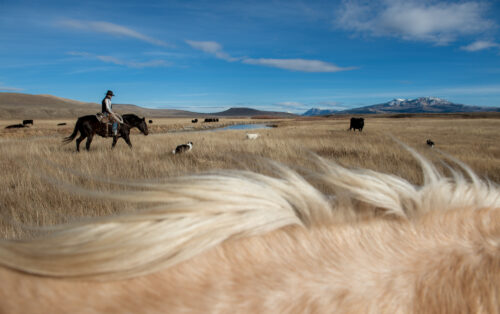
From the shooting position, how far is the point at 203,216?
0.72 metres

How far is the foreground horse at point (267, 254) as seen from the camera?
2.00 ft

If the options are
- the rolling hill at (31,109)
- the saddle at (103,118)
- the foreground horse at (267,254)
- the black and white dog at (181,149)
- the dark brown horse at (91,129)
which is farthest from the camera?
the rolling hill at (31,109)

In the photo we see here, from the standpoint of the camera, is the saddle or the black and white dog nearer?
the black and white dog

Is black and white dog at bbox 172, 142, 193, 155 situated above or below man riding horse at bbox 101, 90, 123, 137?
below

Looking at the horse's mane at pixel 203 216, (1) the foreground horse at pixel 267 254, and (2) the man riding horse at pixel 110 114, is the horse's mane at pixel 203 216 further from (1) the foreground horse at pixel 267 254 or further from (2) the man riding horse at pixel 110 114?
(2) the man riding horse at pixel 110 114

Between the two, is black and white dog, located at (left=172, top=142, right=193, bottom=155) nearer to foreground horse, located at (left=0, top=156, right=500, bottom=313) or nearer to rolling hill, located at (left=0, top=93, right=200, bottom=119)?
foreground horse, located at (left=0, top=156, right=500, bottom=313)

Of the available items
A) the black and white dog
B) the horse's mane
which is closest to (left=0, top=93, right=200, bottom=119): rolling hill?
the black and white dog

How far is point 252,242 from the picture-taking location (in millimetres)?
751

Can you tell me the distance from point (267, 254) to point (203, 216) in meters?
0.21

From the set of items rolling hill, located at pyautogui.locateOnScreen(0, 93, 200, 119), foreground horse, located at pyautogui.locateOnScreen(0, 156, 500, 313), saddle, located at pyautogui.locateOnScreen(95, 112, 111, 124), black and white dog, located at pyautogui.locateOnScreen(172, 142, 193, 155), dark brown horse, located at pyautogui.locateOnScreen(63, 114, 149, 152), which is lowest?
black and white dog, located at pyautogui.locateOnScreen(172, 142, 193, 155)

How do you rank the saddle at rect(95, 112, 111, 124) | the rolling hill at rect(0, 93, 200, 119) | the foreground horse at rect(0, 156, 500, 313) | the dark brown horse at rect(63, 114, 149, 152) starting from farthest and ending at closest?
the rolling hill at rect(0, 93, 200, 119)
the saddle at rect(95, 112, 111, 124)
the dark brown horse at rect(63, 114, 149, 152)
the foreground horse at rect(0, 156, 500, 313)

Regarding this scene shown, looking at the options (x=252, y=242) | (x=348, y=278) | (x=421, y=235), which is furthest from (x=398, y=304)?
(x=252, y=242)

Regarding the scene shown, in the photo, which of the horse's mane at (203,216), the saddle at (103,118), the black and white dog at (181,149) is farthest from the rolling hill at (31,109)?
the horse's mane at (203,216)

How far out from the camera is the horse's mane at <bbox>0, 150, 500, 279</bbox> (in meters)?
0.63
